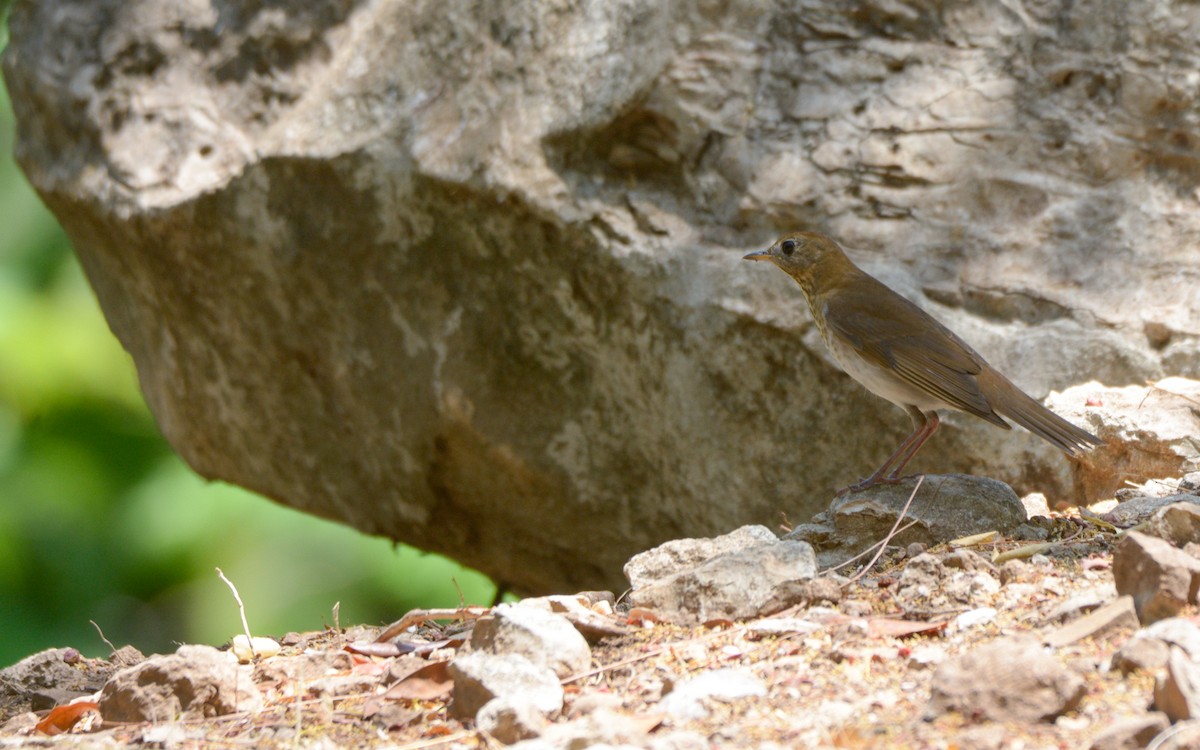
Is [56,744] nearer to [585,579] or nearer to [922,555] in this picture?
[922,555]

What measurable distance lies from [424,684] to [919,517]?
1.46 meters

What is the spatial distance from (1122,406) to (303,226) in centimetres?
321

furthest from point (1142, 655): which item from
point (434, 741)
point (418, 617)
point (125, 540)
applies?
point (125, 540)

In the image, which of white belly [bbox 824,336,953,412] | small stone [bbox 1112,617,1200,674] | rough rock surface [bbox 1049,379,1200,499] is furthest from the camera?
white belly [bbox 824,336,953,412]

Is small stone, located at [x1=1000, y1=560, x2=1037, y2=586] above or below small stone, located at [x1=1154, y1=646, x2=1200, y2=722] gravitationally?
below

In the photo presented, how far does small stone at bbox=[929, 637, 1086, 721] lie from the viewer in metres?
2.15

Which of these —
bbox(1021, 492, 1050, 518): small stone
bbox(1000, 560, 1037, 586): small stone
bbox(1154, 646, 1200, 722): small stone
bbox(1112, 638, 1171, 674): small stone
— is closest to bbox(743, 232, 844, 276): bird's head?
bbox(1021, 492, 1050, 518): small stone

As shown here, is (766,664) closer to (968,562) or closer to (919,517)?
(968,562)

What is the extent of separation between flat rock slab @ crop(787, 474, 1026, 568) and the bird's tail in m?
0.33

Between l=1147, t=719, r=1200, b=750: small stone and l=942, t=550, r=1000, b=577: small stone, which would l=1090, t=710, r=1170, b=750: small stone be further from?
l=942, t=550, r=1000, b=577: small stone

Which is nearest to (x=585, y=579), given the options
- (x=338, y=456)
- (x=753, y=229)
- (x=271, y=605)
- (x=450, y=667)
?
(x=338, y=456)

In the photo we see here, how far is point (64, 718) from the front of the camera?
3041mm

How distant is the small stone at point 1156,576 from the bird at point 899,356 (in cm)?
123

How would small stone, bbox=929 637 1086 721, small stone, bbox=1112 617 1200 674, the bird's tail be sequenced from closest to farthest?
small stone, bbox=929 637 1086 721, small stone, bbox=1112 617 1200 674, the bird's tail
